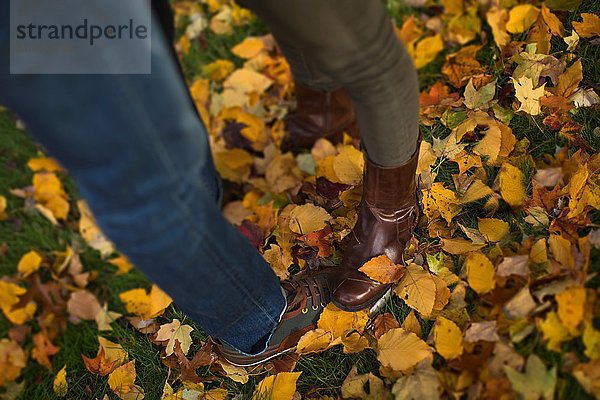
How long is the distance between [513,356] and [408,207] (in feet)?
1.45

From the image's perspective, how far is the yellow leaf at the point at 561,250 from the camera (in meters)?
1.19

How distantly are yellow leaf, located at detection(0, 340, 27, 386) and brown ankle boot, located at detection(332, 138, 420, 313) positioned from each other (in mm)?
1027

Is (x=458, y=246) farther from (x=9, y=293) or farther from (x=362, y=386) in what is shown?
(x=9, y=293)

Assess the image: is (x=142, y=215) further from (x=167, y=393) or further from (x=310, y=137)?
(x=310, y=137)

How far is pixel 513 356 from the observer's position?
1135 mm

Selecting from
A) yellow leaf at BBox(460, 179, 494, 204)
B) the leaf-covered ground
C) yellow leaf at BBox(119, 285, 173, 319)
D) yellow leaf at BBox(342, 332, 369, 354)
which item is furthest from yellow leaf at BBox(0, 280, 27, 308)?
yellow leaf at BBox(460, 179, 494, 204)

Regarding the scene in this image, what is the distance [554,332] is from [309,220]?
2.33 feet

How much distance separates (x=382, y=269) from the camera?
54.5 inches

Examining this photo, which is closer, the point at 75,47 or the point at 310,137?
the point at 75,47

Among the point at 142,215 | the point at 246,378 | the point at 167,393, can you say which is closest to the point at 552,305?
A: the point at 246,378

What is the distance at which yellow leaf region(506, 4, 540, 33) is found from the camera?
1748 millimetres

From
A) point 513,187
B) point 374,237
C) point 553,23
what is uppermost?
point 553,23

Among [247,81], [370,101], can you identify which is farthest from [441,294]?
[247,81]

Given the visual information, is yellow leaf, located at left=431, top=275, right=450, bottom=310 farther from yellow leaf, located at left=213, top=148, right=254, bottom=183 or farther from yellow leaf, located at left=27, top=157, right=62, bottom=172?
yellow leaf, located at left=27, top=157, right=62, bottom=172
